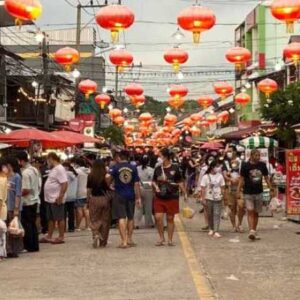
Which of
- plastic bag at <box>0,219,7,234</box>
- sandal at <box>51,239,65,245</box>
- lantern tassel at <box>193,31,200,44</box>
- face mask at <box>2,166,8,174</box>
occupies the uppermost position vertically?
lantern tassel at <box>193,31,200,44</box>

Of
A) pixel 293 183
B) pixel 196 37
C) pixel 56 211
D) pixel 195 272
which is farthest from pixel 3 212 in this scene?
pixel 293 183

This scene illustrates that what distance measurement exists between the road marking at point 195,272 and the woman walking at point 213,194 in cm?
68

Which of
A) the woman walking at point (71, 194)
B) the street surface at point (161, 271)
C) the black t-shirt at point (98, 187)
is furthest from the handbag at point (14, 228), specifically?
the woman walking at point (71, 194)

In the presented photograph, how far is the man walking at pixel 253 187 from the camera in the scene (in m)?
14.8

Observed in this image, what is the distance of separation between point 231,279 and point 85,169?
8.58 m

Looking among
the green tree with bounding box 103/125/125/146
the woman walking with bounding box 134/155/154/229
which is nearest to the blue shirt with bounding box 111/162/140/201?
the woman walking with bounding box 134/155/154/229

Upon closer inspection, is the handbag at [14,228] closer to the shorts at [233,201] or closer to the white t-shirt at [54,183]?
the white t-shirt at [54,183]

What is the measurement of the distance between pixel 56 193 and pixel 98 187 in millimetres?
1077

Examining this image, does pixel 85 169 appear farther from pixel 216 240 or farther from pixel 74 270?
pixel 74 270

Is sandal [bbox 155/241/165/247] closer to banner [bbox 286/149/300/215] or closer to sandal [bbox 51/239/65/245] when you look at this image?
sandal [bbox 51/239/65/245]

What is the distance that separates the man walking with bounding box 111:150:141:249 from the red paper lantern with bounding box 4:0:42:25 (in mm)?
3353

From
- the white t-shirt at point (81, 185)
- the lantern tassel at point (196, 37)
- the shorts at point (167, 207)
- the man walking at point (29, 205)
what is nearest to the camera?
the man walking at point (29, 205)

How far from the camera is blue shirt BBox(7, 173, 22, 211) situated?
12.2m

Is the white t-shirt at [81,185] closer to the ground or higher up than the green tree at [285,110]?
closer to the ground
